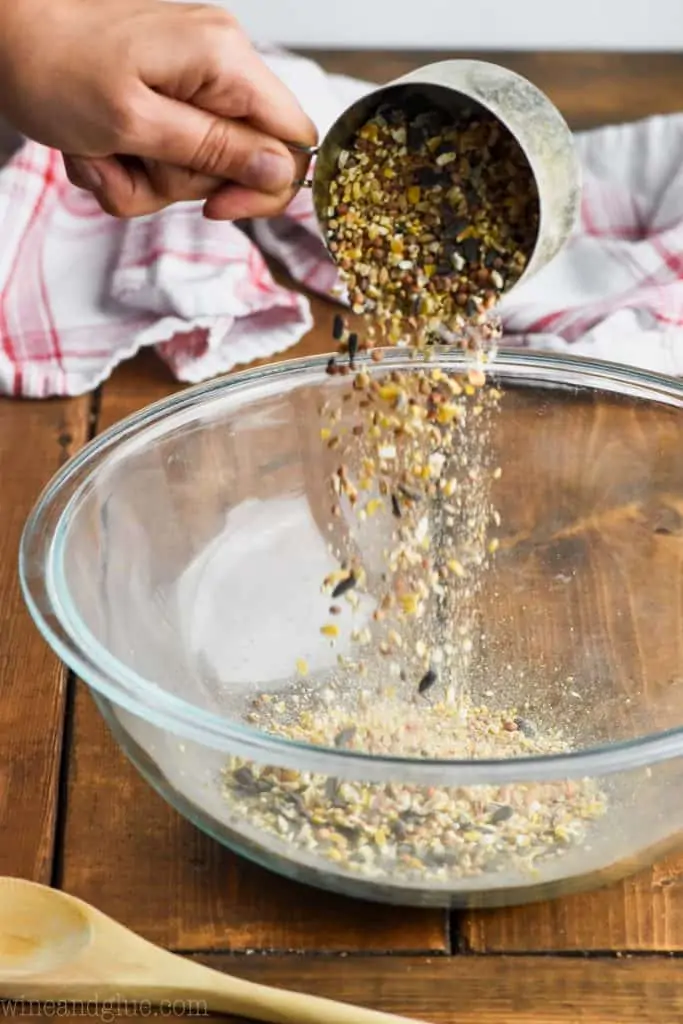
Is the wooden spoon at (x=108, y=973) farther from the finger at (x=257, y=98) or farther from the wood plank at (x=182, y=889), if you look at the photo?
the finger at (x=257, y=98)

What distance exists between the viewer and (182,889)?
3.18 feet

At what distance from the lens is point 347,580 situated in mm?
1110

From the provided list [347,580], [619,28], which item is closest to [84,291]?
[347,580]

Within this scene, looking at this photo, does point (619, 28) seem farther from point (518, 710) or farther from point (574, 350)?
point (518, 710)

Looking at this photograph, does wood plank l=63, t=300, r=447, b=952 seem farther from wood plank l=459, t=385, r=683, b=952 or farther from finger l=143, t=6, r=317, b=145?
finger l=143, t=6, r=317, b=145

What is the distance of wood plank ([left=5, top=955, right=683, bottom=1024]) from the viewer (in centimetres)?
88

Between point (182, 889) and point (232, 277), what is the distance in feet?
2.71

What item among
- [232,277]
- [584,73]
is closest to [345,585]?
[232,277]

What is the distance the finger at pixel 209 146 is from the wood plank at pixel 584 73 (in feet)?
3.16

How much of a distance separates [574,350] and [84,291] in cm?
55

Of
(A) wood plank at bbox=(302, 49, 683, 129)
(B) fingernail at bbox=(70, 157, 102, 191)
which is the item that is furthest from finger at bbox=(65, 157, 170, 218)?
(A) wood plank at bbox=(302, 49, 683, 129)

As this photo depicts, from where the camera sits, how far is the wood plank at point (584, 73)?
81.6 inches

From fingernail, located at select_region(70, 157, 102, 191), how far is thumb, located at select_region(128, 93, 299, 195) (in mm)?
73

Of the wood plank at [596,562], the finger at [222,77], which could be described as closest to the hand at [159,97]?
the finger at [222,77]
